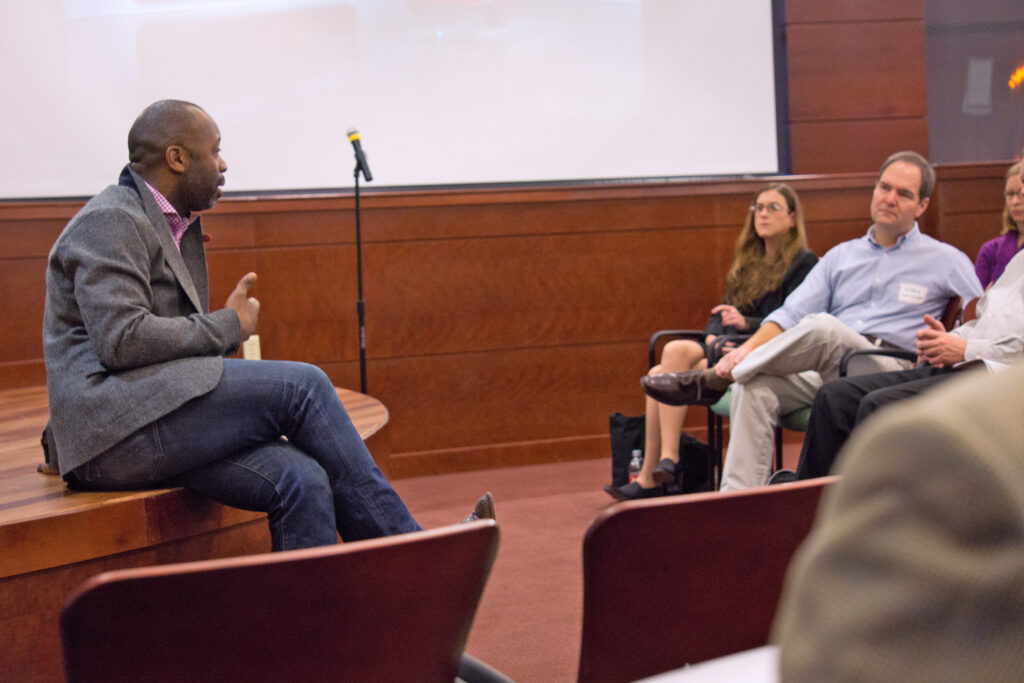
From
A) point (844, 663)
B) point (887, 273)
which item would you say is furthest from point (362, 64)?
point (844, 663)

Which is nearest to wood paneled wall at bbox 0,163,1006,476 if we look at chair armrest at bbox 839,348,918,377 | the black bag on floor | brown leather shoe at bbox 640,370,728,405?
the black bag on floor

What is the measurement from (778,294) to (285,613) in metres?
3.32

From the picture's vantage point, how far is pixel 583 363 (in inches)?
187

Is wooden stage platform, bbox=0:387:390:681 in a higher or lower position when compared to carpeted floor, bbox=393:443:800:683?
higher

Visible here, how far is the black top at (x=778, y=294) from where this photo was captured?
388 centimetres

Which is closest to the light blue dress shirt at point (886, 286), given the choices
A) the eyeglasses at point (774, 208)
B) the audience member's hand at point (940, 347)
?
the eyeglasses at point (774, 208)

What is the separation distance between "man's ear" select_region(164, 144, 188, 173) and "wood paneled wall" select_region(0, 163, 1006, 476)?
7.63ft

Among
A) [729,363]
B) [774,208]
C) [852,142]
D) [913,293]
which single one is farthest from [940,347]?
[852,142]

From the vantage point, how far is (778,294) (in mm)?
3912

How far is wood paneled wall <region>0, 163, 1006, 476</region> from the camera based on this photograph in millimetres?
4387

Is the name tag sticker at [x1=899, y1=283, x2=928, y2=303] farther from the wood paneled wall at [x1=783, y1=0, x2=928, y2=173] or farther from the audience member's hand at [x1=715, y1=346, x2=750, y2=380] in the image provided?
the wood paneled wall at [x1=783, y1=0, x2=928, y2=173]

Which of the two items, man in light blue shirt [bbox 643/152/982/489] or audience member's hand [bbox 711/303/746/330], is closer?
man in light blue shirt [bbox 643/152/982/489]

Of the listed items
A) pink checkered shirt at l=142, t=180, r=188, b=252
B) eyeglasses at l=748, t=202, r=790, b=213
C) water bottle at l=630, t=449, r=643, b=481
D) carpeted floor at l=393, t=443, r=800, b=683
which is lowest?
carpeted floor at l=393, t=443, r=800, b=683

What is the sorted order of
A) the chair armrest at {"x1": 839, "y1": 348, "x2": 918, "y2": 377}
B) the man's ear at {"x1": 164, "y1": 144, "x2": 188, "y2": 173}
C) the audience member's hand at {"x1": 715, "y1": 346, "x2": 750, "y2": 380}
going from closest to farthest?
the man's ear at {"x1": 164, "y1": 144, "x2": 188, "y2": 173} < the chair armrest at {"x1": 839, "y1": 348, "x2": 918, "y2": 377} < the audience member's hand at {"x1": 715, "y1": 346, "x2": 750, "y2": 380}
